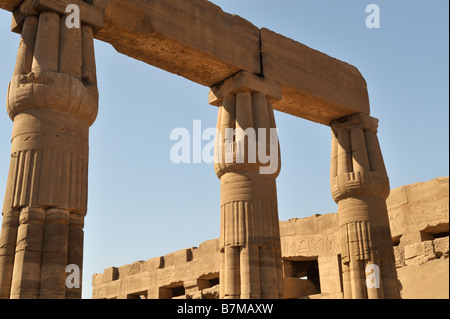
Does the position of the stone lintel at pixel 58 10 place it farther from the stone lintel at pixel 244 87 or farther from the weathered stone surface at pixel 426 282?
the weathered stone surface at pixel 426 282

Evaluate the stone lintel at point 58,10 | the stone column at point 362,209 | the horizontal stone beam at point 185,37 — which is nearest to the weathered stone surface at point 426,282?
the stone column at point 362,209

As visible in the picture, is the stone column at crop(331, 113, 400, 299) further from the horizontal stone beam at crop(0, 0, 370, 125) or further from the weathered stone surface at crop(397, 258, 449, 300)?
the weathered stone surface at crop(397, 258, 449, 300)

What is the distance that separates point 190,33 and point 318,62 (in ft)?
10.6

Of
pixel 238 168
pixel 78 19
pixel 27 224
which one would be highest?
pixel 78 19

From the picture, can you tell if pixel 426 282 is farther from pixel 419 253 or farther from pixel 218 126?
pixel 419 253

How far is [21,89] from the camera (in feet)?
24.9

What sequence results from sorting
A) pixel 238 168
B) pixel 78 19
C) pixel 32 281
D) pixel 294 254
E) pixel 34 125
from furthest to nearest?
pixel 294 254
pixel 238 168
pixel 78 19
pixel 34 125
pixel 32 281

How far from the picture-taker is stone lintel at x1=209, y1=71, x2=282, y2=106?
10242 mm

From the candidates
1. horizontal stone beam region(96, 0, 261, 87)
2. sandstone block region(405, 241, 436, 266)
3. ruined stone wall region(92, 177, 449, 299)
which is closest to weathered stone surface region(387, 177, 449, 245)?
ruined stone wall region(92, 177, 449, 299)

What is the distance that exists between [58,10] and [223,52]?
A: 3053 millimetres

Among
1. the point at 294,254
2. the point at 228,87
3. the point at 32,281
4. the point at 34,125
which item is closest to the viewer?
the point at 32,281

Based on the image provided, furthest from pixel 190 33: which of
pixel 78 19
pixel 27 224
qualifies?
pixel 27 224

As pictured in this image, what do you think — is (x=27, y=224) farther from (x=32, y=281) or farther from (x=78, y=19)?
(x=78, y=19)

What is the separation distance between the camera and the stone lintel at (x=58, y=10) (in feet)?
26.5
